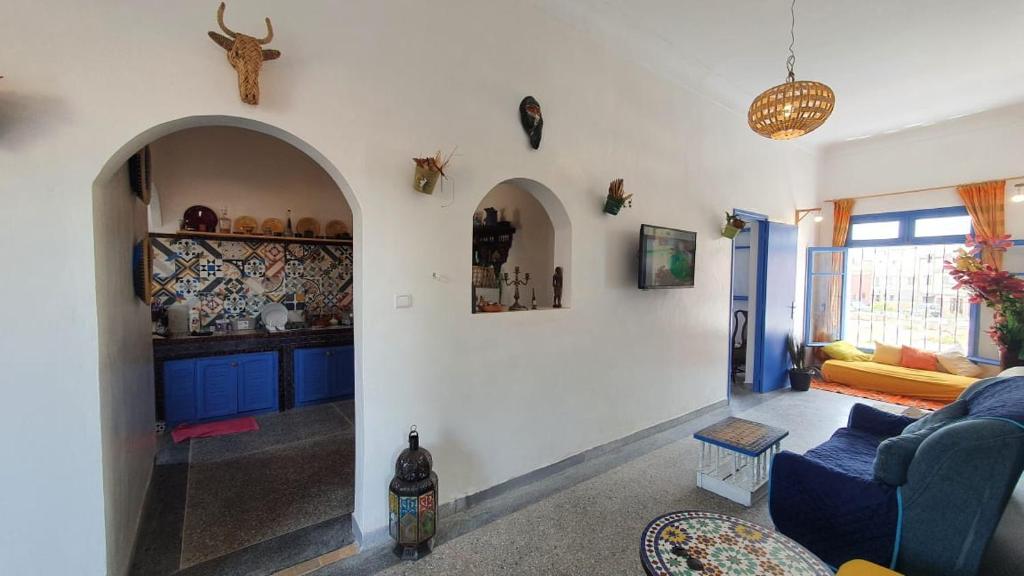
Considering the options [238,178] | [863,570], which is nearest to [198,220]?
[238,178]

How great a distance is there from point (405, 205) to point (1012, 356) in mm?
5525

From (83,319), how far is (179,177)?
3.29 metres

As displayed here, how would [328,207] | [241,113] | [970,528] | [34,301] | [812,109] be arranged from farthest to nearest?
[328,207] → [812,109] → [241,113] → [970,528] → [34,301]

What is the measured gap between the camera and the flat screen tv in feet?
11.3

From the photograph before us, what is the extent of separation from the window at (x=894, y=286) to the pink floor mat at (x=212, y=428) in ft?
23.5

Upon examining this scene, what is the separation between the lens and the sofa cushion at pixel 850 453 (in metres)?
2.24

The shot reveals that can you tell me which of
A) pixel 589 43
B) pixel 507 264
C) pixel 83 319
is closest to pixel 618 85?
pixel 589 43

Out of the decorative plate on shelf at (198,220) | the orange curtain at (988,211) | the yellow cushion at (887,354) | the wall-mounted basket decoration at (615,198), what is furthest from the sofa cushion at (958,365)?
the decorative plate on shelf at (198,220)

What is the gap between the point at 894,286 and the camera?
227 inches

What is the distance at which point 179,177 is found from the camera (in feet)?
13.6

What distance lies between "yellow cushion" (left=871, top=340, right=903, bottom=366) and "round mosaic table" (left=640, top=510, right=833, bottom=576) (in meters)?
5.42

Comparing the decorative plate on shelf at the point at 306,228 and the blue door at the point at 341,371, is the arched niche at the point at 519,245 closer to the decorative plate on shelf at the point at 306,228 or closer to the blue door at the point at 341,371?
the blue door at the point at 341,371

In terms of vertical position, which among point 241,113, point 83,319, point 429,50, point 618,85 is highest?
point 618,85

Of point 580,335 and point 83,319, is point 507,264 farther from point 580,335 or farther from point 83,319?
point 83,319
